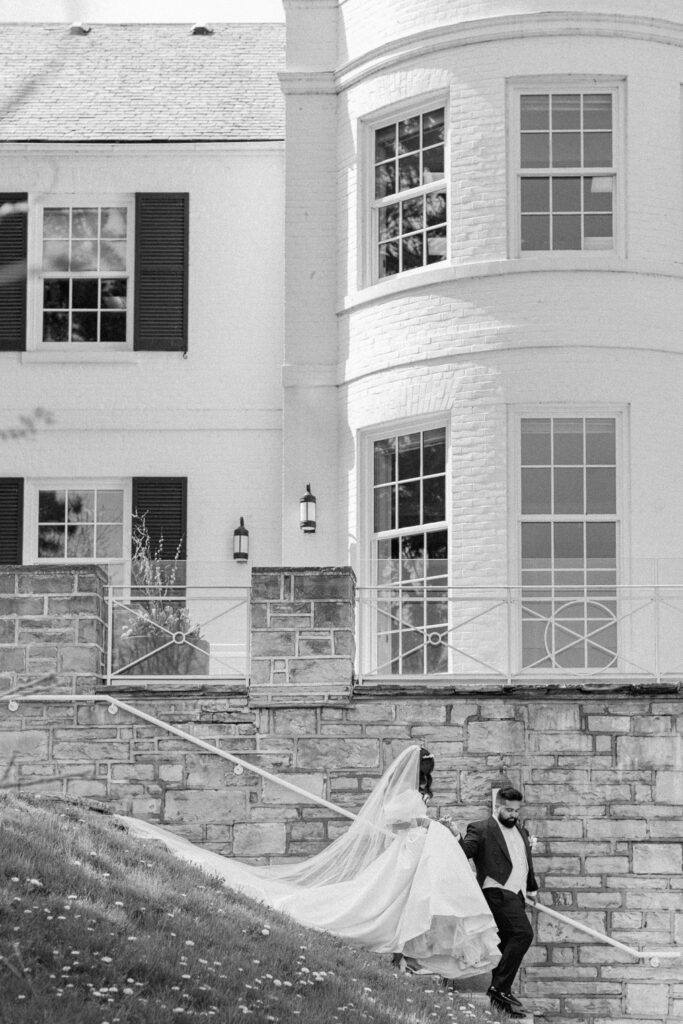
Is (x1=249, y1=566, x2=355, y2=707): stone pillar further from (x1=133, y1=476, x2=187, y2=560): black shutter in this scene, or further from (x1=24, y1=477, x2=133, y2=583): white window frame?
(x1=24, y1=477, x2=133, y2=583): white window frame

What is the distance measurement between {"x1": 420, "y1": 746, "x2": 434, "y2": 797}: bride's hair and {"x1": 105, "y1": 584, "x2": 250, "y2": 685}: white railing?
70.7 inches

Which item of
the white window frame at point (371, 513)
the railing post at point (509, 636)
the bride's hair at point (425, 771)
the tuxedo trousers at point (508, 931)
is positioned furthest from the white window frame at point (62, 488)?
the tuxedo trousers at point (508, 931)

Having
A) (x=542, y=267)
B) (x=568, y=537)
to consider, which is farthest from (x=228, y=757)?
(x=542, y=267)

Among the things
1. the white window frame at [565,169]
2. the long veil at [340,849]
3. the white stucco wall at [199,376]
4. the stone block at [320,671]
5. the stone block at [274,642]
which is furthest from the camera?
the white stucco wall at [199,376]

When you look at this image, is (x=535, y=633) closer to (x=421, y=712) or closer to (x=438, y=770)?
(x=421, y=712)

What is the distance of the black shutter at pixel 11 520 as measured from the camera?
62.1 feet

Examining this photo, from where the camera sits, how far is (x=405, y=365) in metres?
17.7

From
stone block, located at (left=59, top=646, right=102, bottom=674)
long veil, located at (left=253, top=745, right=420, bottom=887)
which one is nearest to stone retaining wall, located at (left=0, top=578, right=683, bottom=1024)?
stone block, located at (left=59, top=646, right=102, bottom=674)

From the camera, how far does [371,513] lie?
58.4ft

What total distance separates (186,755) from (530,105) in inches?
271

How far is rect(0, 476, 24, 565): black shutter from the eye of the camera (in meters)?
18.9

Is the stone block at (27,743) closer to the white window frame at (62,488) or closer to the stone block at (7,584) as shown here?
the stone block at (7,584)

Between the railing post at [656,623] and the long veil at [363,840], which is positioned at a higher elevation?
the railing post at [656,623]

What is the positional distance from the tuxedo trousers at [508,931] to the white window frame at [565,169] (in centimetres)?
630
